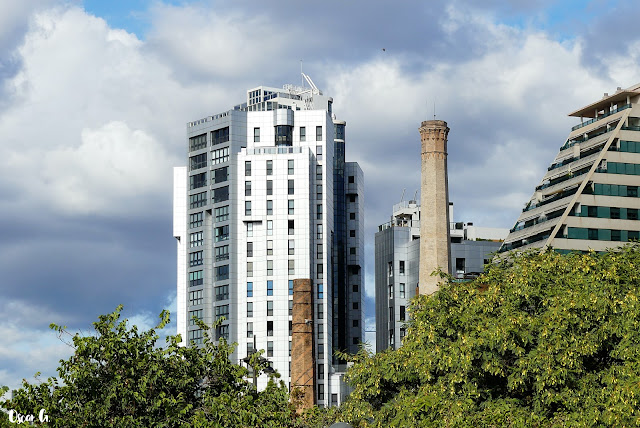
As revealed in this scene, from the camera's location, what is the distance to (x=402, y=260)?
6014 inches

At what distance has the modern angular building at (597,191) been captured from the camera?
4178 inches

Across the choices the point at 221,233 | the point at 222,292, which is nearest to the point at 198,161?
the point at 221,233

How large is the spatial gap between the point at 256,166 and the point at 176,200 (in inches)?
576

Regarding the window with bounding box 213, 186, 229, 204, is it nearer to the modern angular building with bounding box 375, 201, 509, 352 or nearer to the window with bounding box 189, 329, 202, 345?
the window with bounding box 189, 329, 202, 345

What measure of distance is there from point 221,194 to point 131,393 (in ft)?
354

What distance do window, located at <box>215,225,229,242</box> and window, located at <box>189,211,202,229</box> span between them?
13.1 ft

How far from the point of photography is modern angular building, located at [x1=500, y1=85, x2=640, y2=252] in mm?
106125

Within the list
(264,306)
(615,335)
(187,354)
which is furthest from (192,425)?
(264,306)

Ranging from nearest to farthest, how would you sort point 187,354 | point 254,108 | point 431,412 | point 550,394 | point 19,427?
point 19,427 < point 187,354 < point 550,394 < point 431,412 < point 254,108

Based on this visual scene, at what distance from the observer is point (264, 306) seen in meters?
134

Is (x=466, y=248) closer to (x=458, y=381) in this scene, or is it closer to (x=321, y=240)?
(x=321, y=240)

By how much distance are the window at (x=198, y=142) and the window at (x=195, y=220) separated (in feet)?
31.4

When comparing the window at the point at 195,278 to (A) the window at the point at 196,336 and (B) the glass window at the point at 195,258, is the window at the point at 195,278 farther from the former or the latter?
(A) the window at the point at 196,336

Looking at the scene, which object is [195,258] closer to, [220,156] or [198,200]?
[198,200]
